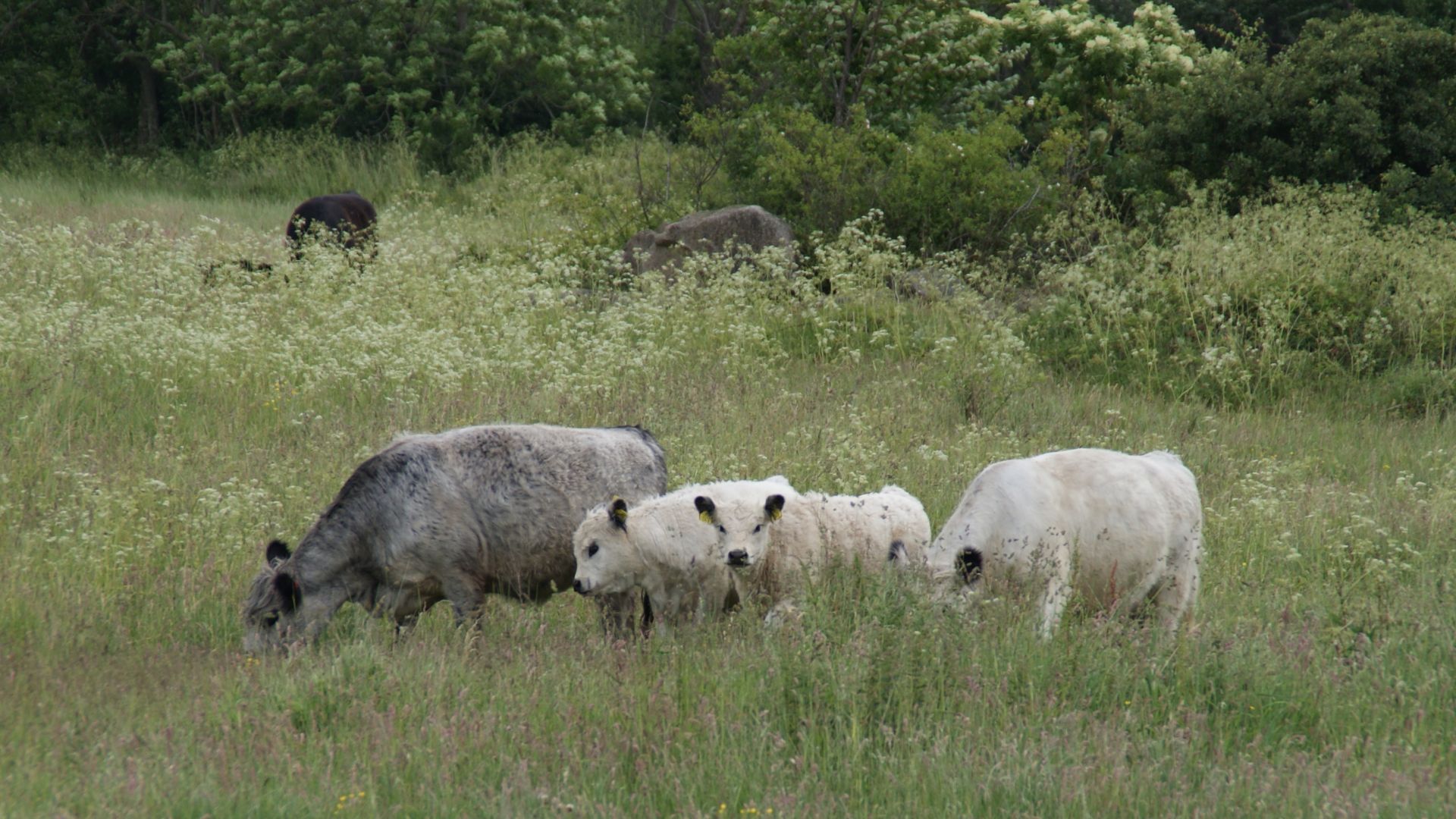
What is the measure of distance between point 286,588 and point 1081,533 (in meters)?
3.99

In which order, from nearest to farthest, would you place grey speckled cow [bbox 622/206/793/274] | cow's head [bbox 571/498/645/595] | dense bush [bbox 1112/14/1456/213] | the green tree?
cow's head [bbox 571/498/645/595]
dense bush [bbox 1112/14/1456/213]
grey speckled cow [bbox 622/206/793/274]
the green tree

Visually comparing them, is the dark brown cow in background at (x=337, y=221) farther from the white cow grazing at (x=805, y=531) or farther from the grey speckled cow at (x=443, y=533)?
the white cow grazing at (x=805, y=531)

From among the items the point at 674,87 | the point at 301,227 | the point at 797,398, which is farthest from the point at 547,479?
the point at 674,87

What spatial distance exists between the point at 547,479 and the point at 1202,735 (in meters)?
3.64

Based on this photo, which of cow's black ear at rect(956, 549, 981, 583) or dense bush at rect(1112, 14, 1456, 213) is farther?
dense bush at rect(1112, 14, 1456, 213)

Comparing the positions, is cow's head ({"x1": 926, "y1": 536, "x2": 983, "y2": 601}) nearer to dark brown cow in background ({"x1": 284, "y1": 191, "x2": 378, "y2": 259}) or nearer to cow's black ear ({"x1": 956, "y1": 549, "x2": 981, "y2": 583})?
cow's black ear ({"x1": 956, "y1": 549, "x2": 981, "y2": 583})

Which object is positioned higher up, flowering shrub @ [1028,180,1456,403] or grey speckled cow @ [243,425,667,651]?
grey speckled cow @ [243,425,667,651]

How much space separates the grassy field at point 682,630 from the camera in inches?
202

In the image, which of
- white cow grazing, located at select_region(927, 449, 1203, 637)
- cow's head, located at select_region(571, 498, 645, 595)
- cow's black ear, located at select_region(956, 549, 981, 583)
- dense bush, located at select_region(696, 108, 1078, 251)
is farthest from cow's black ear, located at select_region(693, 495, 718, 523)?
dense bush, located at select_region(696, 108, 1078, 251)

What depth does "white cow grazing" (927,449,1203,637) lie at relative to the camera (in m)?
6.39

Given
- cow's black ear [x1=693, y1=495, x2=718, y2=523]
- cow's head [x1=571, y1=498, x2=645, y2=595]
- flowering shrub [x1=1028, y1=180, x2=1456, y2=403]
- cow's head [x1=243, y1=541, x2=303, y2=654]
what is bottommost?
flowering shrub [x1=1028, y1=180, x2=1456, y2=403]

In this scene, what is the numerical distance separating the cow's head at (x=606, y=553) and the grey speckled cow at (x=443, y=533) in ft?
1.05

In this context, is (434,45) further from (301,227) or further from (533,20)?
(301,227)

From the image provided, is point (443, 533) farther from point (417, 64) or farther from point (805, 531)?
point (417, 64)
